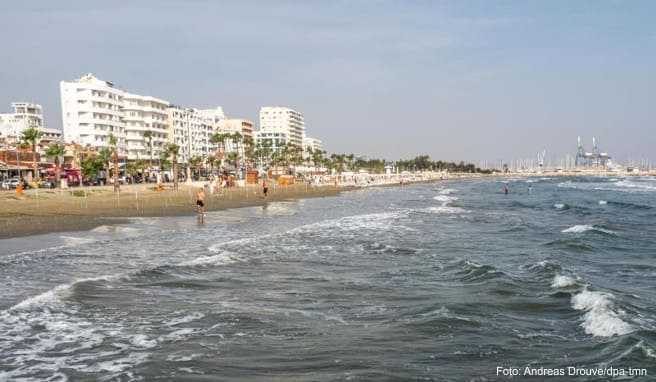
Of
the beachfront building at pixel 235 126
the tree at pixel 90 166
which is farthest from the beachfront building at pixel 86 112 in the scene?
the beachfront building at pixel 235 126

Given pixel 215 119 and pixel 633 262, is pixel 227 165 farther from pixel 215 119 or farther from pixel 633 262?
pixel 633 262

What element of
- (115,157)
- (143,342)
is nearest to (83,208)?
(115,157)

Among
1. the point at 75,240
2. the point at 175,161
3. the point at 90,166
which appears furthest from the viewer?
the point at 175,161

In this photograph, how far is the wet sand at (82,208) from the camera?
28.5 meters

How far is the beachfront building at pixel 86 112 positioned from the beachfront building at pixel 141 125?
659 cm

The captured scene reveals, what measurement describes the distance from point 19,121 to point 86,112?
67.7ft

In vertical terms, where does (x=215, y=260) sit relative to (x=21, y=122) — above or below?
below

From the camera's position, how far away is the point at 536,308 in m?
12.2

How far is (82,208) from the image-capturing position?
38.2 m

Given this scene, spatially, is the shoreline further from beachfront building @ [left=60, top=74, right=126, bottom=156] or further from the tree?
beachfront building @ [left=60, top=74, right=126, bottom=156]

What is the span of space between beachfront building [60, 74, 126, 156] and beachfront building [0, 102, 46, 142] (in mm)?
5137

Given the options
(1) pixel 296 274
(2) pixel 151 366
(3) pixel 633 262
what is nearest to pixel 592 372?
(2) pixel 151 366

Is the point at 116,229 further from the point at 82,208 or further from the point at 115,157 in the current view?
the point at 115,157

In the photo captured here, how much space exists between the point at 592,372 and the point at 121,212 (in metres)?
34.7
